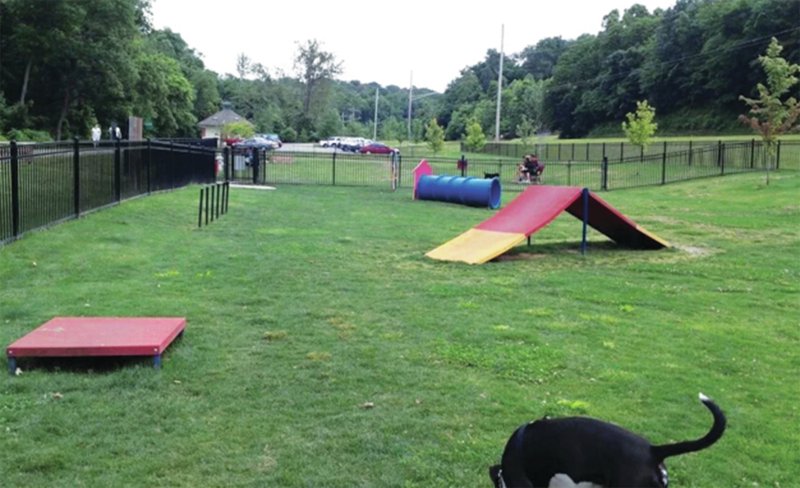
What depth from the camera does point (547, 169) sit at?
40.9 meters

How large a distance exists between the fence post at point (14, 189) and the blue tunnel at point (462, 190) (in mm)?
13269

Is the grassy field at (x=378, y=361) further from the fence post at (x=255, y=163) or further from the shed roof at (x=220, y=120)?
the shed roof at (x=220, y=120)

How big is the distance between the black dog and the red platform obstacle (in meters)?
3.53

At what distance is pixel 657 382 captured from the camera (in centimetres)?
553

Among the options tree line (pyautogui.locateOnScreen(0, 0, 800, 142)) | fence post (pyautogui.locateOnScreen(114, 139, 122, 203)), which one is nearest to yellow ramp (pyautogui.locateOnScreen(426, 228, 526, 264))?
fence post (pyautogui.locateOnScreen(114, 139, 122, 203))

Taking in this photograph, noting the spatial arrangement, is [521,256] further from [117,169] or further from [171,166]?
[171,166]

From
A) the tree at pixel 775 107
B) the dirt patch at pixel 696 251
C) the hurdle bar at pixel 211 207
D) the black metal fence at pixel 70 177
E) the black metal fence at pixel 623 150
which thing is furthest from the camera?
the black metal fence at pixel 623 150

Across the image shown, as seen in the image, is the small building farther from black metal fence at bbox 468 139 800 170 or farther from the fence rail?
the fence rail

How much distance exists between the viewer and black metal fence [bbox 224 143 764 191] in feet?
102

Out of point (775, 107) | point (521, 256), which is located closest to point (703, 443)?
point (521, 256)

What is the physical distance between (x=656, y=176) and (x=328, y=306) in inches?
1127

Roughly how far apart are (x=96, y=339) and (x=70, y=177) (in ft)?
29.3

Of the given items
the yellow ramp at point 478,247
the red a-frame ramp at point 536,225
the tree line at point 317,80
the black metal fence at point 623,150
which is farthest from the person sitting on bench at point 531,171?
the tree line at point 317,80

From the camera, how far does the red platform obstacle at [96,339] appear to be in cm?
549
